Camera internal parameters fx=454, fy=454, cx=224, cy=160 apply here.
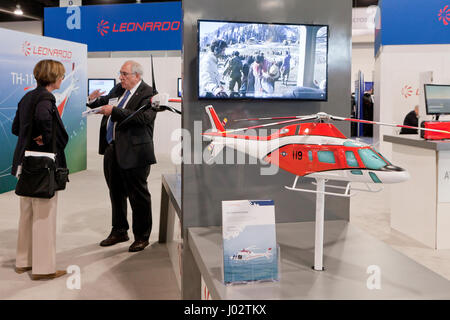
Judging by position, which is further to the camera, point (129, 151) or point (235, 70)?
point (129, 151)

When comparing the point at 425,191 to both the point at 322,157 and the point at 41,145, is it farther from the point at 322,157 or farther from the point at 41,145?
A: the point at 41,145

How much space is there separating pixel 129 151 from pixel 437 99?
2867 mm

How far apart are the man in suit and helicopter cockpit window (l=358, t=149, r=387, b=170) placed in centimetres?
236

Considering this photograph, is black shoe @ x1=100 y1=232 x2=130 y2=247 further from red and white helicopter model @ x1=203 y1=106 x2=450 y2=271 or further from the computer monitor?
the computer monitor

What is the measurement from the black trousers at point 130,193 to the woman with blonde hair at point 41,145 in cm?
66

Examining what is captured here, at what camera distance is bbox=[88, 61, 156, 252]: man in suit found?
368 centimetres

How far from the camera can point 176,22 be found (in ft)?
33.2

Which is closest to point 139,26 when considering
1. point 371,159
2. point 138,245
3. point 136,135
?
point 136,135

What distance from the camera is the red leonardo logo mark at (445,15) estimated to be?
6.99m

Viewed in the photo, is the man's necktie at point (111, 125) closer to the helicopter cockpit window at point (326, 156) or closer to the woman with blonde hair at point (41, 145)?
the woman with blonde hair at point (41, 145)

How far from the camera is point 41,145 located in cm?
312

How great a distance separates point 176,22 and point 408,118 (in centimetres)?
580
